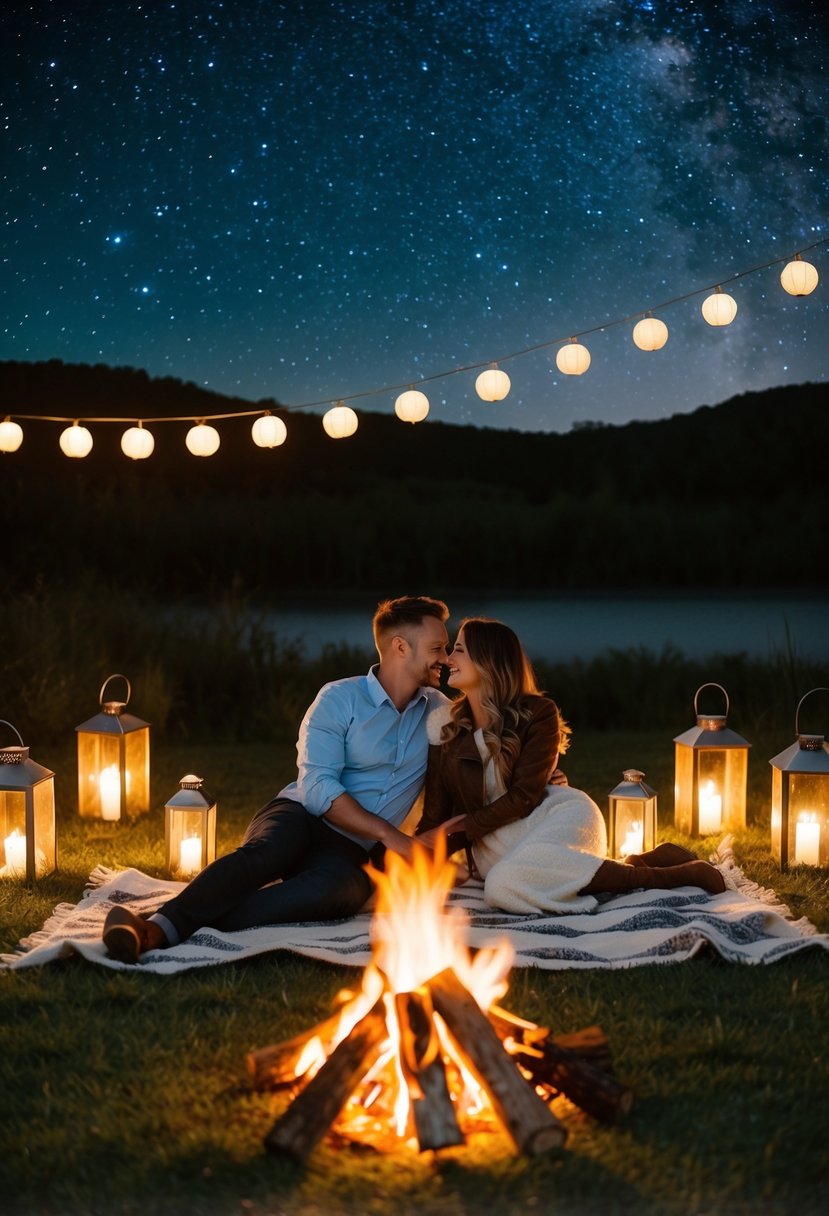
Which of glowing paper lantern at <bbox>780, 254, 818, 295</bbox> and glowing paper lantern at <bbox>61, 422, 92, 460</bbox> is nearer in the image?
glowing paper lantern at <bbox>780, 254, 818, 295</bbox>

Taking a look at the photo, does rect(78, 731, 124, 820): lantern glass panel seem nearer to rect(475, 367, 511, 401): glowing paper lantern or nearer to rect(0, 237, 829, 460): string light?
rect(0, 237, 829, 460): string light

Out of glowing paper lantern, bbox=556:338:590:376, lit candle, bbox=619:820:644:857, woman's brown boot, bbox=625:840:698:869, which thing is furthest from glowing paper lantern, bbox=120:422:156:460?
woman's brown boot, bbox=625:840:698:869

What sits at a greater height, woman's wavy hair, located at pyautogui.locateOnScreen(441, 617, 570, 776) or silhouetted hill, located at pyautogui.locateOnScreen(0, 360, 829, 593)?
silhouetted hill, located at pyautogui.locateOnScreen(0, 360, 829, 593)

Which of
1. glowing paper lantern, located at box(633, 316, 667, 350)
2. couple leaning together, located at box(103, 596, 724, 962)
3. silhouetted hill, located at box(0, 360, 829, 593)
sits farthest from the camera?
silhouetted hill, located at box(0, 360, 829, 593)

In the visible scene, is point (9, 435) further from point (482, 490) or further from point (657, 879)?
point (482, 490)

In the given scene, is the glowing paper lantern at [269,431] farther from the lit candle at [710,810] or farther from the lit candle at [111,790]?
the lit candle at [710,810]

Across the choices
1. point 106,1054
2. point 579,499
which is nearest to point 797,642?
point 579,499

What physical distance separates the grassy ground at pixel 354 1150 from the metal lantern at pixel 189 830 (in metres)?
0.67

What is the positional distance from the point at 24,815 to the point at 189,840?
1.84ft

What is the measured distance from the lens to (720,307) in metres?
5.03

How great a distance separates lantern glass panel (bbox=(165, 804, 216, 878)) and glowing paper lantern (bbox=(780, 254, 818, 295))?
308 centimetres

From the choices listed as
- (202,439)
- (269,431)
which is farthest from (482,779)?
(202,439)

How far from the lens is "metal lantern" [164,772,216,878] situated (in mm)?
4055

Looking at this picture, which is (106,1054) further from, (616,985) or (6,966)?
(616,985)
